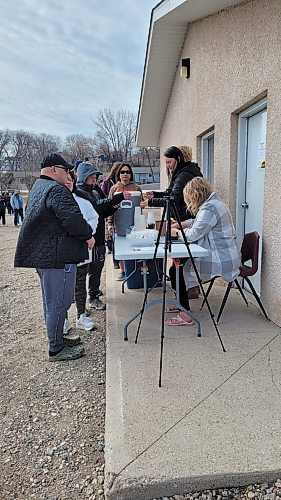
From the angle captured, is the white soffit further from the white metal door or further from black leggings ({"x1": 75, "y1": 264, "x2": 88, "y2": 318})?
black leggings ({"x1": 75, "y1": 264, "x2": 88, "y2": 318})

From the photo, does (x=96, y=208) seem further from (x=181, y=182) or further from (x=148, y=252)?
(x=148, y=252)

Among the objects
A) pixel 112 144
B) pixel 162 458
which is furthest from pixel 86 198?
pixel 112 144

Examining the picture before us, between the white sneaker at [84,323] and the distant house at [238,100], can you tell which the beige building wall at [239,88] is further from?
the white sneaker at [84,323]

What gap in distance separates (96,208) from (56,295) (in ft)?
4.27

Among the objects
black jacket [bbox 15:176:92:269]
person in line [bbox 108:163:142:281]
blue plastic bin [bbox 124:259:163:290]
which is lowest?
blue plastic bin [bbox 124:259:163:290]

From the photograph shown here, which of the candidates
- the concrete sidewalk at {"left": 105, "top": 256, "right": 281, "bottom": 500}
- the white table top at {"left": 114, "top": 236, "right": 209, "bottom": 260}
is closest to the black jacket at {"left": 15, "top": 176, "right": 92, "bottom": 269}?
the white table top at {"left": 114, "top": 236, "right": 209, "bottom": 260}

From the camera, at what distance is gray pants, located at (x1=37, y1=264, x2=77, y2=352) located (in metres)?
3.19

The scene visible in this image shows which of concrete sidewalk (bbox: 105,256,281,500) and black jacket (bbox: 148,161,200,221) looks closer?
concrete sidewalk (bbox: 105,256,281,500)

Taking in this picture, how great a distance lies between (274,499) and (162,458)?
544 mm

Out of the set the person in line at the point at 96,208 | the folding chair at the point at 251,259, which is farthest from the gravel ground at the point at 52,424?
the folding chair at the point at 251,259

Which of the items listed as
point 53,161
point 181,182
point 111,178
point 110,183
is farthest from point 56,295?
point 110,183

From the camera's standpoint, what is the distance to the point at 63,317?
335 centimetres

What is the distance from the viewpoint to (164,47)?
7250 mm

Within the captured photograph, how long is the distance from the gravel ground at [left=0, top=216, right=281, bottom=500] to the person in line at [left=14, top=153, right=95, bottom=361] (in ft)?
1.51
